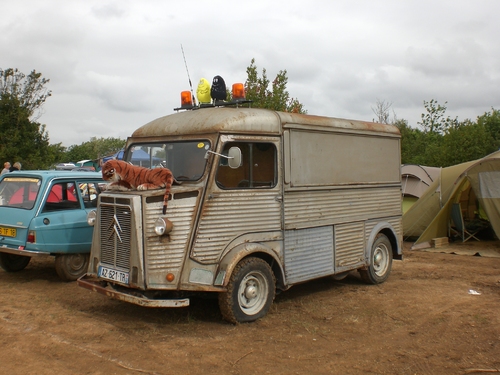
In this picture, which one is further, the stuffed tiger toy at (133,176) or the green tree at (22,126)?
the green tree at (22,126)

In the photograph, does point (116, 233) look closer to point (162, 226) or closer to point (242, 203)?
point (162, 226)

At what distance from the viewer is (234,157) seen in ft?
20.2

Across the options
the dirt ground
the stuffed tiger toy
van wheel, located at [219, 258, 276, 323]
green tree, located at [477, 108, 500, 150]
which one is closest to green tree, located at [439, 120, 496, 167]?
green tree, located at [477, 108, 500, 150]

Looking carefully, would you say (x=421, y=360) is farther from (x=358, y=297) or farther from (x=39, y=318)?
(x=39, y=318)

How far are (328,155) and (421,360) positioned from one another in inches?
128

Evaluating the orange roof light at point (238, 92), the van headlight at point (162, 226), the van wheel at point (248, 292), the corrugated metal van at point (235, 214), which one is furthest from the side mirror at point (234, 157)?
the orange roof light at point (238, 92)

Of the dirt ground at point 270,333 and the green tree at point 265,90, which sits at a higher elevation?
the green tree at point 265,90

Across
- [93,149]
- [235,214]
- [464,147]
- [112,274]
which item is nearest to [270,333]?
[235,214]

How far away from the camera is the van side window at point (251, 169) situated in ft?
20.8

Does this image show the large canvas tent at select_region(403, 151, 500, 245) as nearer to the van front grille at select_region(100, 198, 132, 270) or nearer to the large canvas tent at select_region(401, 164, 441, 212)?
the large canvas tent at select_region(401, 164, 441, 212)

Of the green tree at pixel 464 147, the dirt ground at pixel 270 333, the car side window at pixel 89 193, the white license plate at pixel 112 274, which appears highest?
the green tree at pixel 464 147

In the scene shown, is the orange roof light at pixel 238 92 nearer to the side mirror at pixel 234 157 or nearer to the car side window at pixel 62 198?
the side mirror at pixel 234 157

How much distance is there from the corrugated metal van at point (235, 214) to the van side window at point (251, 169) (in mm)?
13

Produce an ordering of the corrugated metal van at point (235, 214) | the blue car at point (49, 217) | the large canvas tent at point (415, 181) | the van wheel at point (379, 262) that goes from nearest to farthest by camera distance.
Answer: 1. the corrugated metal van at point (235, 214)
2. the blue car at point (49, 217)
3. the van wheel at point (379, 262)
4. the large canvas tent at point (415, 181)
